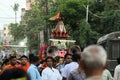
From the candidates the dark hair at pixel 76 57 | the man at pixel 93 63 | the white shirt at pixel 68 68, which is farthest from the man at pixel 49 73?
the man at pixel 93 63

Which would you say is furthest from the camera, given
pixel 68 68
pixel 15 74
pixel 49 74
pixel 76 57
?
pixel 68 68

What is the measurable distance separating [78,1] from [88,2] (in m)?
1.04

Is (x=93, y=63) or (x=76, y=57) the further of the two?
(x=76, y=57)

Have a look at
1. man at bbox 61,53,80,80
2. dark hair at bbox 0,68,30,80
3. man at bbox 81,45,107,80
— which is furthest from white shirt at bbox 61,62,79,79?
man at bbox 81,45,107,80

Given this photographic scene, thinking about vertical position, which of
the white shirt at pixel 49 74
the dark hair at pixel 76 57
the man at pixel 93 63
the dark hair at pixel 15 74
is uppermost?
the man at pixel 93 63

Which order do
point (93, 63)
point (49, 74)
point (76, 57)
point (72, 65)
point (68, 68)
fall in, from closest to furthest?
point (93, 63) < point (76, 57) < point (49, 74) < point (72, 65) < point (68, 68)

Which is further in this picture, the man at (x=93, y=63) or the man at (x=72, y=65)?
the man at (x=72, y=65)

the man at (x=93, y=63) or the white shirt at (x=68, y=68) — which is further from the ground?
the man at (x=93, y=63)

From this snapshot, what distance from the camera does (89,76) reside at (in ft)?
13.1

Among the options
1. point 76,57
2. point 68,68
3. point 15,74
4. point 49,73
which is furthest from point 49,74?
point 15,74

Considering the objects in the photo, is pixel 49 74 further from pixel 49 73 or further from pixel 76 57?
pixel 76 57

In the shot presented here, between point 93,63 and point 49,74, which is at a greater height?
point 93,63

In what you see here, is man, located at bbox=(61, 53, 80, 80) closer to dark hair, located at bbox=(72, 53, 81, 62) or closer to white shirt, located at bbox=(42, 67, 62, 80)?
dark hair, located at bbox=(72, 53, 81, 62)

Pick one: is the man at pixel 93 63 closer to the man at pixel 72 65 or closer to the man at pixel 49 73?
the man at pixel 72 65
